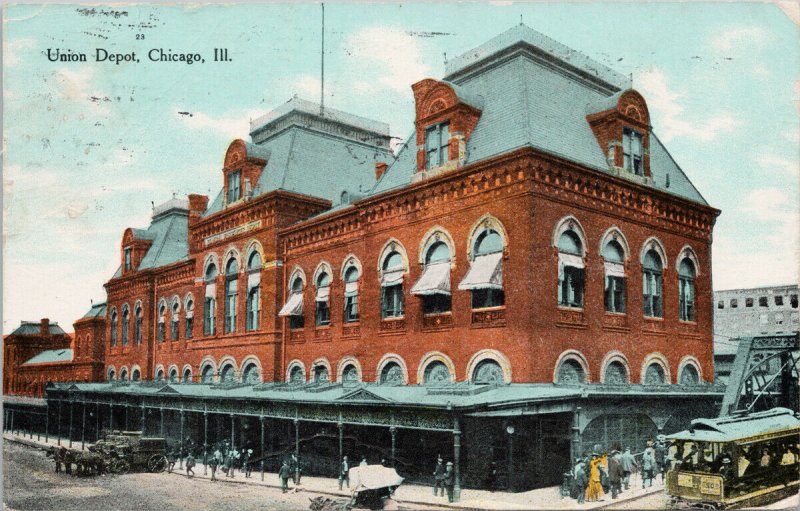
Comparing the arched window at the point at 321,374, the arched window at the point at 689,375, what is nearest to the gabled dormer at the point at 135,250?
the arched window at the point at 321,374

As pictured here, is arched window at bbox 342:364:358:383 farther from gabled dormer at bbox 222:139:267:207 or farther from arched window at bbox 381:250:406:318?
gabled dormer at bbox 222:139:267:207

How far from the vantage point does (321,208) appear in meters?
30.3

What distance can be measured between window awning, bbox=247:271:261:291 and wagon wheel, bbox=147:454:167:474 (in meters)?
7.16

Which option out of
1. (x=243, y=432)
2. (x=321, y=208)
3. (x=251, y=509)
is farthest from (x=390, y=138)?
(x=251, y=509)

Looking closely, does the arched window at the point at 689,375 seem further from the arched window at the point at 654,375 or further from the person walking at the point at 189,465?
the person walking at the point at 189,465

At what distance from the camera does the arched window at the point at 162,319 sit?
3741 cm

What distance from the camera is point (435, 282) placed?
22.3 m

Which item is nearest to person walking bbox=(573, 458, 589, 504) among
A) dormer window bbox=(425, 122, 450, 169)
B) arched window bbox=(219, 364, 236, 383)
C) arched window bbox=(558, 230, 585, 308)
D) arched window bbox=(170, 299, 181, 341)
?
arched window bbox=(558, 230, 585, 308)

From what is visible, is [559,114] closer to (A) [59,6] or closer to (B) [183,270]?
(A) [59,6]

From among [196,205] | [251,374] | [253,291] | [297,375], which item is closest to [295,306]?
[297,375]

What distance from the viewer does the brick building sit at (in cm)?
2002

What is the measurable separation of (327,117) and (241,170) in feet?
13.3

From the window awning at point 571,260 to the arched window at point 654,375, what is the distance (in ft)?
14.5

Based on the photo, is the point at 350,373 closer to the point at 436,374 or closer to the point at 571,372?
the point at 436,374
